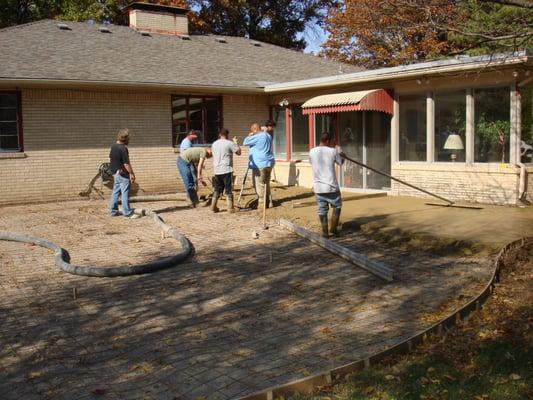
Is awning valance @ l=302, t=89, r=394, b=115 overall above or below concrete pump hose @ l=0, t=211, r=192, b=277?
above

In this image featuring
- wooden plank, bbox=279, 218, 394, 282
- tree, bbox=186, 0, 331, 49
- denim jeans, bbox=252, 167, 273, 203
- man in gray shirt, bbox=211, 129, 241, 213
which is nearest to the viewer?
wooden plank, bbox=279, 218, 394, 282

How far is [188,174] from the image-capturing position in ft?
44.8

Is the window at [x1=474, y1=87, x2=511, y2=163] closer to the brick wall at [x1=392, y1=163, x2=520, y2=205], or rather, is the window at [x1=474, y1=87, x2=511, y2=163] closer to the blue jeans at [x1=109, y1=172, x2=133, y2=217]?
the brick wall at [x1=392, y1=163, x2=520, y2=205]

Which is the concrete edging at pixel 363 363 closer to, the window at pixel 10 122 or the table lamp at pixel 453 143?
the table lamp at pixel 453 143

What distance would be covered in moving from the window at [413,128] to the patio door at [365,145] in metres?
0.49

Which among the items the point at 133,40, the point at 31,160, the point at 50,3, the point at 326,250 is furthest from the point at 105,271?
the point at 50,3

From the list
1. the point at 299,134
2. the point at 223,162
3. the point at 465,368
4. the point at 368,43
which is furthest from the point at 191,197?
the point at 368,43

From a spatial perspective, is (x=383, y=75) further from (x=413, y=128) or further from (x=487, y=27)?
(x=487, y=27)

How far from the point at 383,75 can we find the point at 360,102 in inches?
31.8

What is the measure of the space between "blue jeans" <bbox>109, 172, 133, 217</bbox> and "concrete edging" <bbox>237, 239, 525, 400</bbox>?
7.87m

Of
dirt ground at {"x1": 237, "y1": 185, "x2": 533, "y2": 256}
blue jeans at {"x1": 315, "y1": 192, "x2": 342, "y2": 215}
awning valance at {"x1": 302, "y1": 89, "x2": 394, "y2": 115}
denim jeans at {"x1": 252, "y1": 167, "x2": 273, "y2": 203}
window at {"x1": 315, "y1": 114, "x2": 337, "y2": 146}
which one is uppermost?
awning valance at {"x1": 302, "y1": 89, "x2": 394, "y2": 115}

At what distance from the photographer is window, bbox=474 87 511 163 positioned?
41.7 feet

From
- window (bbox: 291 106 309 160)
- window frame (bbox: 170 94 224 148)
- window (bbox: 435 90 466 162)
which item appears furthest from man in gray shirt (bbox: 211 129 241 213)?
window (bbox: 291 106 309 160)

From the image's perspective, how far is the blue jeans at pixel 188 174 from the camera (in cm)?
1355
